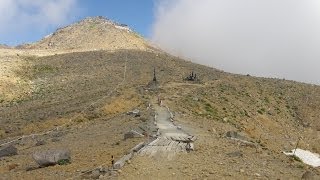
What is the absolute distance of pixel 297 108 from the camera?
60125mm

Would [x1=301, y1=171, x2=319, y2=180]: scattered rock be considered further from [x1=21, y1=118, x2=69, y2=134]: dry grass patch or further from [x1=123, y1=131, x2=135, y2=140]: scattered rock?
[x1=21, y1=118, x2=69, y2=134]: dry grass patch

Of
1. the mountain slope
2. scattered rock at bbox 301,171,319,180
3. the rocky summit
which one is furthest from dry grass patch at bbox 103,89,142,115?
the mountain slope

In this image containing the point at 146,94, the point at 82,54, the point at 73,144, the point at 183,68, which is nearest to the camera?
the point at 73,144

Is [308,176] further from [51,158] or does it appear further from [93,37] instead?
[93,37]

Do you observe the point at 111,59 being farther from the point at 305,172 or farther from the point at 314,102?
the point at 305,172

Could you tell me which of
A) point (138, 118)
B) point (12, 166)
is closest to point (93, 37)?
point (138, 118)

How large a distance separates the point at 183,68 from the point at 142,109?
36.7m

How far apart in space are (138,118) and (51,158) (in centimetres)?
1179

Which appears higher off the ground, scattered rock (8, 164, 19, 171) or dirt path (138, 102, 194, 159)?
dirt path (138, 102, 194, 159)

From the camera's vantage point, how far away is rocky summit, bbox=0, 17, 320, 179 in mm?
23486

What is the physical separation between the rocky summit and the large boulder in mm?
51

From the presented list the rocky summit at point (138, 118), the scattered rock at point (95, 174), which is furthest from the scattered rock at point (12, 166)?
the scattered rock at point (95, 174)

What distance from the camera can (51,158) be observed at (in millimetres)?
24438

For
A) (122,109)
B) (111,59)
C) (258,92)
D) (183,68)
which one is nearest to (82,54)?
(111,59)
